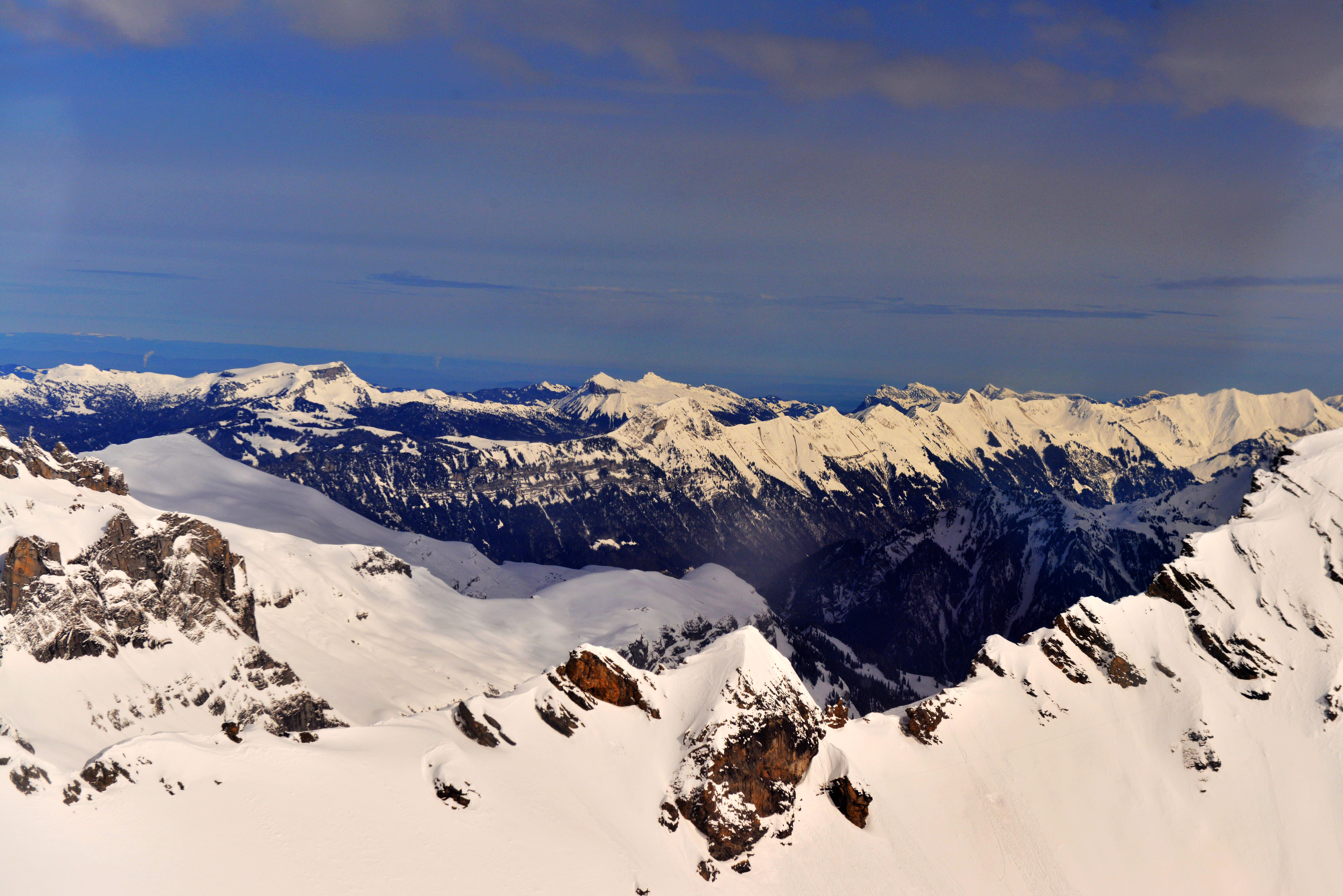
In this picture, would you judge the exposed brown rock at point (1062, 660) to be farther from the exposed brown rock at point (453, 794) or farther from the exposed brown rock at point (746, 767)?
the exposed brown rock at point (453, 794)

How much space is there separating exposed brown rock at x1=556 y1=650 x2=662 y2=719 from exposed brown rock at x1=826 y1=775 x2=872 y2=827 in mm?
26591

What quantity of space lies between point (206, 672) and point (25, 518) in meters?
47.3

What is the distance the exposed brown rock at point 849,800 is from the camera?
120 meters

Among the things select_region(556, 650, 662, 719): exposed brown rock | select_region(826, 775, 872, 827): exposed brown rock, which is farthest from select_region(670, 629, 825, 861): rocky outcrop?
select_region(556, 650, 662, 719): exposed brown rock

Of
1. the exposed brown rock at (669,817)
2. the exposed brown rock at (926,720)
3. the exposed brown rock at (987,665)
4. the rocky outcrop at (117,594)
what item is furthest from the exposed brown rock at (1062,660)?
the rocky outcrop at (117,594)

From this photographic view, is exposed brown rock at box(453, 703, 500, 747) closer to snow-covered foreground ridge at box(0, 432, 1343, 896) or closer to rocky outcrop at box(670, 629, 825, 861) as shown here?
snow-covered foreground ridge at box(0, 432, 1343, 896)

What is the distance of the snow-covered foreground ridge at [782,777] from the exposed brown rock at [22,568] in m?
11.0

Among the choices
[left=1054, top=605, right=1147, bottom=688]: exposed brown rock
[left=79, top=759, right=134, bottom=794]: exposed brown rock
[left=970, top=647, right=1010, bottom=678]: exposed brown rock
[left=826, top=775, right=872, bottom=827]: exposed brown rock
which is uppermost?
[left=79, top=759, right=134, bottom=794]: exposed brown rock

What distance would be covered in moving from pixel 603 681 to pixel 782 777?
26.8 m

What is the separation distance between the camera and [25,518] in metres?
175

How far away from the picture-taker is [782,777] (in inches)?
4488

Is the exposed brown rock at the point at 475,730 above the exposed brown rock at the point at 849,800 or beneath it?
above

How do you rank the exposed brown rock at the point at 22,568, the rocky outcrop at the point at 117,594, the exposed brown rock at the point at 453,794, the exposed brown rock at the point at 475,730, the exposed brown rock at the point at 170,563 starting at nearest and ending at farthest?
the exposed brown rock at the point at 453,794, the exposed brown rock at the point at 475,730, the exposed brown rock at the point at 22,568, the rocky outcrop at the point at 117,594, the exposed brown rock at the point at 170,563

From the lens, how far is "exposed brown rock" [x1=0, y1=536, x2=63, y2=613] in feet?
509
